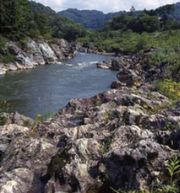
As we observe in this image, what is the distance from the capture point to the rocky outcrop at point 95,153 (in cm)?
1151

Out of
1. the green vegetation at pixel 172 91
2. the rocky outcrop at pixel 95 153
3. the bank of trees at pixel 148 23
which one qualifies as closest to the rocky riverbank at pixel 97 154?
the rocky outcrop at pixel 95 153

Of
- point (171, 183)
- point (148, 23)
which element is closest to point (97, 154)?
point (171, 183)

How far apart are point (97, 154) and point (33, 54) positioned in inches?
2616

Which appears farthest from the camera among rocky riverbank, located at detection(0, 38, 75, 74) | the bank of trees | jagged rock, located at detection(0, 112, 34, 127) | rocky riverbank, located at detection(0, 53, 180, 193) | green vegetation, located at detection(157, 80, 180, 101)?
the bank of trees

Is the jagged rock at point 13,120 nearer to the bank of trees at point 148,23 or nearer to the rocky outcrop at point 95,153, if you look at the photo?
the rocky outcrop at point 95,153

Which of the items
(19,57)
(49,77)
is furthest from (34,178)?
(19,57)

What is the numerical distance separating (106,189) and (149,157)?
129 centimetres

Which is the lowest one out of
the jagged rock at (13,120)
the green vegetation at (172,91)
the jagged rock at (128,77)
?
the jagged rock at (128,77)

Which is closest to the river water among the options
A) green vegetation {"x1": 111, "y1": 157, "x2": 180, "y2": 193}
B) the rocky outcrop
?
the rocky outcrop

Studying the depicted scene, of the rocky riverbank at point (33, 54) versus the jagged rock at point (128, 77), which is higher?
the jagged rock at point (128, 77)

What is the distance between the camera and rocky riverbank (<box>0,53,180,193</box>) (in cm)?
1146

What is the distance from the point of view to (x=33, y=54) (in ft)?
256

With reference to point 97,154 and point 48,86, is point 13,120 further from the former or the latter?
point 48,86

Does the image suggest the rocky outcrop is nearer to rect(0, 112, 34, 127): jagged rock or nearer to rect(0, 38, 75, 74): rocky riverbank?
rect(0, 112, 34, 127): jagged rock
